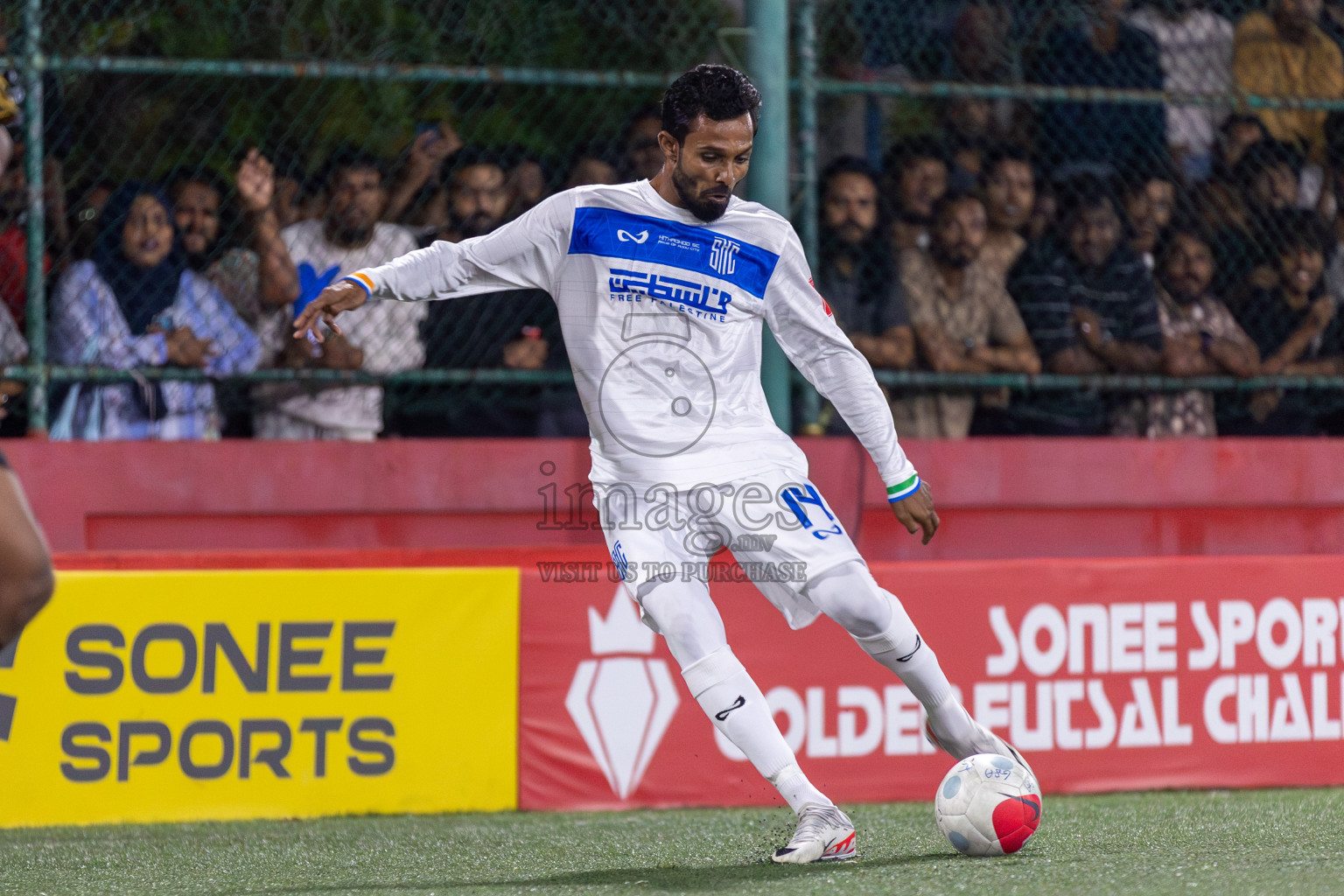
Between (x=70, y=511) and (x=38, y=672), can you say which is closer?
(x=38, y=672)

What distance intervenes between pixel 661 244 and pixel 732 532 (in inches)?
31.1

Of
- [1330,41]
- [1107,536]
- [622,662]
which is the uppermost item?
[1330,41]

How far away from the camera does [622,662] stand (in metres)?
5.93

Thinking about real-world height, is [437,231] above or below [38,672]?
above

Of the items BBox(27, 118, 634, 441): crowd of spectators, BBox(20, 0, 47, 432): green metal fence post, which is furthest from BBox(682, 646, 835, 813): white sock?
BBox(20, 0, 47, 432): green metal fence post

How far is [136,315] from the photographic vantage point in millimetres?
6098

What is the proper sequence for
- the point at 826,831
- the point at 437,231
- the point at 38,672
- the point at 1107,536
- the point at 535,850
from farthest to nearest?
the point at 1107,536 → the point at 437,231 → the point at 38,672 → the point at 535,850 → the point at 826,831

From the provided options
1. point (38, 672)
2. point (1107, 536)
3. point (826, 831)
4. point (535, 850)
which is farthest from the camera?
point (1107, 536)

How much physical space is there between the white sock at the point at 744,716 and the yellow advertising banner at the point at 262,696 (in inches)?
70.5

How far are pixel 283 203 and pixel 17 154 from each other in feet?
A: 3.26

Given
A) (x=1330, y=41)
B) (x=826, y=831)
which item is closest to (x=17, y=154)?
(x=826, y=831)

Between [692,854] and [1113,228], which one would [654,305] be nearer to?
[692,854]

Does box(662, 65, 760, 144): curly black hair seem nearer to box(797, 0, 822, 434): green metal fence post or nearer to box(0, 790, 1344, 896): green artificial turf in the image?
box(0, 790, 1344, 896): green artificial turf

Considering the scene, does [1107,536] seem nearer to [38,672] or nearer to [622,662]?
[622,662]
